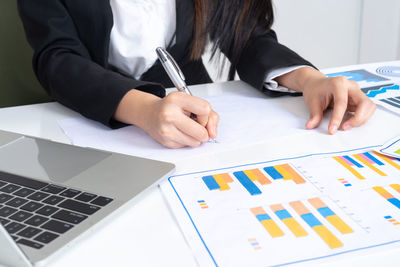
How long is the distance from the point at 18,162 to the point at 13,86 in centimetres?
54

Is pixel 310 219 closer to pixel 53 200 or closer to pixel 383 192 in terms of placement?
pixel 383 192

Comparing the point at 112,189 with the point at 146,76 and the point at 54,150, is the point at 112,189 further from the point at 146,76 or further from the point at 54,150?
the point at 146,76

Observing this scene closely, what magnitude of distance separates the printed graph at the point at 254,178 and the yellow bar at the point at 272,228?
0.20 feet

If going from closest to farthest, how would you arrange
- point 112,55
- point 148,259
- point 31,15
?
point 148,259
point 31,15
point 112,55

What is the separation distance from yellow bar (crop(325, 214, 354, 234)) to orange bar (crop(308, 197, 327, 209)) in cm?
Result: 2

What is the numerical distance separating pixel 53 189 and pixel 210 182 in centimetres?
17

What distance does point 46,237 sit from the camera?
0.41 m

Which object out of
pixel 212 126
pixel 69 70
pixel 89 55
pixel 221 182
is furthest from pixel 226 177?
pixel 89 55

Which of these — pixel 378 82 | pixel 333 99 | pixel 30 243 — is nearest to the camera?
pixel 30 243

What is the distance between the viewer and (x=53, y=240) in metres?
0.41

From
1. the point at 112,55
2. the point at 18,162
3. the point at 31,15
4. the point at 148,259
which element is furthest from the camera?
the point at 112,55

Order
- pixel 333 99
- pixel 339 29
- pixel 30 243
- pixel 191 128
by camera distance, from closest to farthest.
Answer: pixel 30 243 < pixel 191 128 < pixel 333 99 < pixel 339 29

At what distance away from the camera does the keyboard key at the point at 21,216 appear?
43 centimetres

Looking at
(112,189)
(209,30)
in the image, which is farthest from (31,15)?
(112,189)
